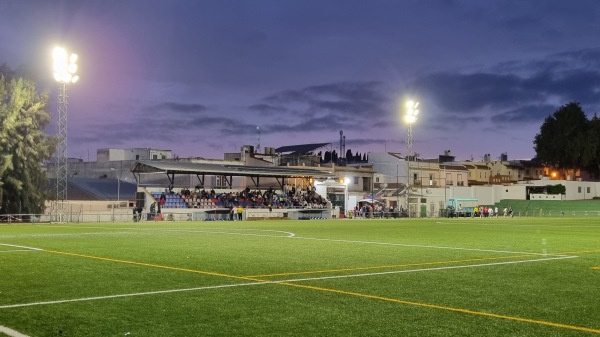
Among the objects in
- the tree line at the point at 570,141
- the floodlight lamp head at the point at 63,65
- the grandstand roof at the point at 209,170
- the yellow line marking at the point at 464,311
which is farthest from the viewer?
the tree line at the point at 570,141

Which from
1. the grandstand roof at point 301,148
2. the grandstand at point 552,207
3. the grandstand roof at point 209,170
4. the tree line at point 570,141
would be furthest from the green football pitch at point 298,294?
the tree line at point 570,141

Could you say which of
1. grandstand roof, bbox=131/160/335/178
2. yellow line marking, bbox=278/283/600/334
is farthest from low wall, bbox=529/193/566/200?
yellow line marking, bbox=278/283/600/334

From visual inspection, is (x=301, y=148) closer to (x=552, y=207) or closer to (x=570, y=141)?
(x=552, y=207)

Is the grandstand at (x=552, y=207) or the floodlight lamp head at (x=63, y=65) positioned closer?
the floodlight lamp head at (x=63, y=65)

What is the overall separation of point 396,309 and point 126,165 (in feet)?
280

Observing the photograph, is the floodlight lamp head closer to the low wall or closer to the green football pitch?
the green football pitch

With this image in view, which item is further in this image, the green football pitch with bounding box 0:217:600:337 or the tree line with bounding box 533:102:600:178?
the tree line with bounding box 533:102:600:178

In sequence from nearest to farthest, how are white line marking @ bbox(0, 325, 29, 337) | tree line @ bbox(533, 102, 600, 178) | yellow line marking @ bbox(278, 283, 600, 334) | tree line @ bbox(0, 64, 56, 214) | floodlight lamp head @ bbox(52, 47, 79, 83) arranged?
white line marking @ bbox(0, 325, 29, 337) < yellow line marking @ bbox(278, 283, 600, 334) < floodlight lamp head @ bbox(52, 47, 79, 83) < tree line @ bbox(0, 64, 56, 214) < tree line @ bbox(533, 102, 600, 178)

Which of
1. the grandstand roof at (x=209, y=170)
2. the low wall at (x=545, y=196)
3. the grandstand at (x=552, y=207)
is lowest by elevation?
the grandstand at (x=552, y=207)

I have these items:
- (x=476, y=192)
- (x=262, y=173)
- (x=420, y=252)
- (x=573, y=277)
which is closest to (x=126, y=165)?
(x=262, y=173)

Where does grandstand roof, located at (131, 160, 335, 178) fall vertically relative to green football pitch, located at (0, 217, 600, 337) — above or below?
above

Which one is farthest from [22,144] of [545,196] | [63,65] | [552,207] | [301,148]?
[545,196]

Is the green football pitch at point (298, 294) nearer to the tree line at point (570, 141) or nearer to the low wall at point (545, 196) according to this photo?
the low wall at point (545, 196)

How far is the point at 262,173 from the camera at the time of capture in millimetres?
73312
